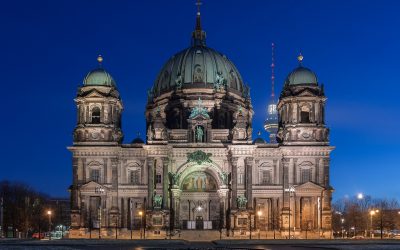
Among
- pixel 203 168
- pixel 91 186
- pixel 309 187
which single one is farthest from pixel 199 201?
pixel 309 187

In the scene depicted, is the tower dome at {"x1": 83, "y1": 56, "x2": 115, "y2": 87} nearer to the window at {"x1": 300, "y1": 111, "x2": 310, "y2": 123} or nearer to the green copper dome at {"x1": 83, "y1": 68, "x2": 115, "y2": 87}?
the green copper dome at {"x1": 83, "y1": 68, "x2": 115, "y2": 87}

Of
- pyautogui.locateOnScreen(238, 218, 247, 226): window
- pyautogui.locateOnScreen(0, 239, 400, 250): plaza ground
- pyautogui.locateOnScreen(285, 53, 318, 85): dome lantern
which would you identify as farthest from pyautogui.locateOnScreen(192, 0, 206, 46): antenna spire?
pyautogui.locateOnScreen(0, 239, 400, 250): plaza ground

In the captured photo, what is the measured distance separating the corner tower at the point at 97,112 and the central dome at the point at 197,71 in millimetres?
14765

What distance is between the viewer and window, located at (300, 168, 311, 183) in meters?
110

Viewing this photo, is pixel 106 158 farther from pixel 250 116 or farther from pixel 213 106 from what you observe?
pixel 250 116

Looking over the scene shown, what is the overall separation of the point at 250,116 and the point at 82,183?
116 feet

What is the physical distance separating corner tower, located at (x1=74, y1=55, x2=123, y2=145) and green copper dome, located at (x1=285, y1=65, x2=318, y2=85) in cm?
2736

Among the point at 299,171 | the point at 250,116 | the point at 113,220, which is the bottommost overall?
the point at 113,220

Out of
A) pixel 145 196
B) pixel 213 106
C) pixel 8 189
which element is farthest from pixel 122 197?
pixel 8 189

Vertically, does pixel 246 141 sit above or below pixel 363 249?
above

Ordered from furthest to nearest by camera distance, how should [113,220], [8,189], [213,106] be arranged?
[8,189]
[213,106]
[113,220]

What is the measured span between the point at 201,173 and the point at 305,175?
16.2 m

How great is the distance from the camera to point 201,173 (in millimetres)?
115188

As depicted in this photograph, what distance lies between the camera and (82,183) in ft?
359
